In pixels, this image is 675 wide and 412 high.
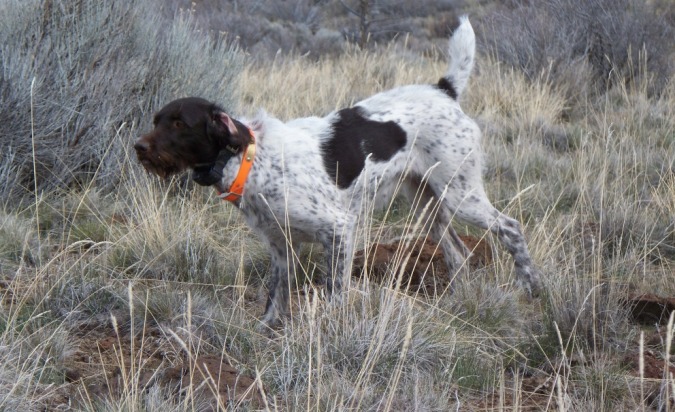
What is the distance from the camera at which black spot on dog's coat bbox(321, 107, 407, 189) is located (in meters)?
4.62

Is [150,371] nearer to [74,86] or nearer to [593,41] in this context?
[74,86]

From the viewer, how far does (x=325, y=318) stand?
360cm

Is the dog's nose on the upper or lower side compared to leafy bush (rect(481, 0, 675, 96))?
upper

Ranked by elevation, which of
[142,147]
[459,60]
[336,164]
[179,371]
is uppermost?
[459,60]

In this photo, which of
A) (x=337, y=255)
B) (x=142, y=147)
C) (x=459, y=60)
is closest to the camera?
(x=142, y=147)

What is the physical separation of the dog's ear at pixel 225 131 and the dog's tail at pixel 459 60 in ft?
5.14

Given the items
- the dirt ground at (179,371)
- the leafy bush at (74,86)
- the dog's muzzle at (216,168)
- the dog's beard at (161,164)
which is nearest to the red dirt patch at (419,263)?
the dirt ground at (179,371)

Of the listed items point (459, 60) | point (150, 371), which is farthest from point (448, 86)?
point (150, 371)

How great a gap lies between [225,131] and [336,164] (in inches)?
27.2

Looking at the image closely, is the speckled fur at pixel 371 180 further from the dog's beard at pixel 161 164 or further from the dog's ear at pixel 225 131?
the dog's beard at pixel 161 164

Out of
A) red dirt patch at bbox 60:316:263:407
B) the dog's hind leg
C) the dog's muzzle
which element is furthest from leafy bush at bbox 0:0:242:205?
the dog's hind leg

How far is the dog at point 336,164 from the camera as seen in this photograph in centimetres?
420

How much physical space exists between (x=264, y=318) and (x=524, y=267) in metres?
1.48

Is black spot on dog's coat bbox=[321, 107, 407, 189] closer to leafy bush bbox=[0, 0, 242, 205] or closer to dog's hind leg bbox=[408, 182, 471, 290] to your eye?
dog's hind leg bbox=[408, 182, 471, 290]
